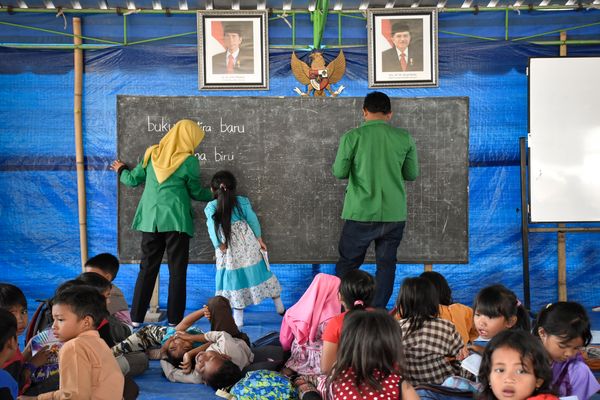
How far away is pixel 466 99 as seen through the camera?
197 inches

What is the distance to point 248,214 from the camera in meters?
4.93

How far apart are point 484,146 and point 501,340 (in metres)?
3.78

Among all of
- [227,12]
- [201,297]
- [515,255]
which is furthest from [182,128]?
[515,255]

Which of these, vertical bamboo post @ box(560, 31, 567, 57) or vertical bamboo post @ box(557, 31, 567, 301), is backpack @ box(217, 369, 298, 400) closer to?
vertical bamboo post @ box(557, 31, 567, 301)

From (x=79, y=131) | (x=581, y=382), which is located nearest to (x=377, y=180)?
(x=581, y=382)

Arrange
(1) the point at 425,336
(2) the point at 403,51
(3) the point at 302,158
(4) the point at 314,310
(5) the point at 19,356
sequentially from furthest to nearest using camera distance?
(2) the point at 403,51, (3) the point at 302,158, (4) the point at 314,310, (1) the point at 425,336, (5) the point at 19,356

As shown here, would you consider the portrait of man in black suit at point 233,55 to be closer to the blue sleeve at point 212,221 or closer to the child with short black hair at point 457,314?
the blue sleeve at point 212,221

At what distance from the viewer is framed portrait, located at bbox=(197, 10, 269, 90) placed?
5.44m

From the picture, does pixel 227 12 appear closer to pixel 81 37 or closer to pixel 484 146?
pixel 81 37

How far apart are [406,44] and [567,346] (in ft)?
11.1

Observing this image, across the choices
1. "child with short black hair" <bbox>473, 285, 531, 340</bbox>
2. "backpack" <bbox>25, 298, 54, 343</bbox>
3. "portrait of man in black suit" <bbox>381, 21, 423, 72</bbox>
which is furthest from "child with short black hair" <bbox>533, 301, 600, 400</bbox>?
"portrait of man in black suit" <bbox>381, 21, 423, 72</bbox>

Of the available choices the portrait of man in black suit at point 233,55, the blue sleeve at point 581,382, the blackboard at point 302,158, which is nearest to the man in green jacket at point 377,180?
the blackboard at point 302,158

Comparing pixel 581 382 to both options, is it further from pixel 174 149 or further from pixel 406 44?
pixel 406 44

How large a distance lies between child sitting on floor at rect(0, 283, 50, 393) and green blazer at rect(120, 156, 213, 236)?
1848mm
